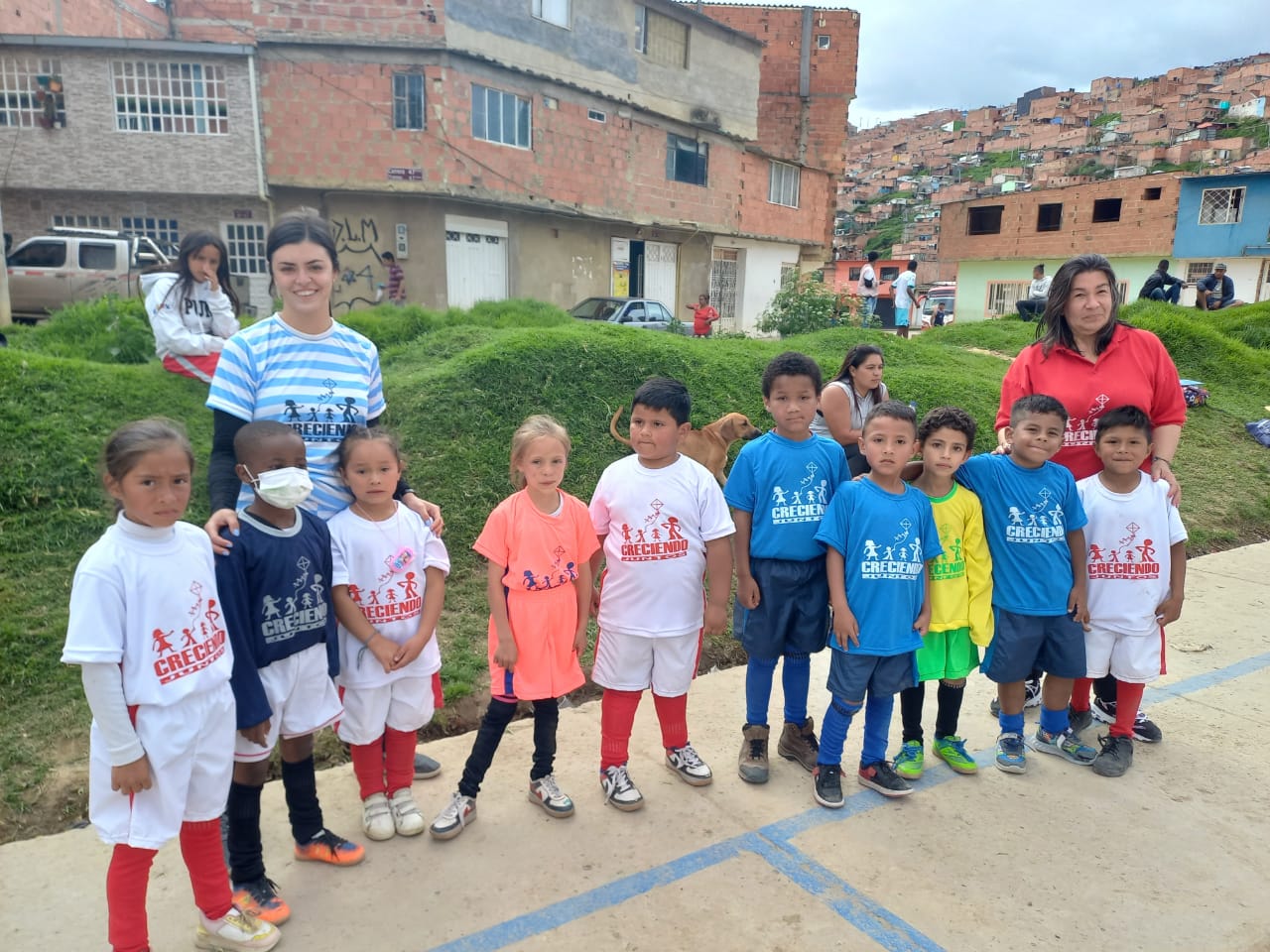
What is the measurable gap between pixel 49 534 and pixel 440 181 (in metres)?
13.3

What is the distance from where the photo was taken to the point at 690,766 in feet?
10.8

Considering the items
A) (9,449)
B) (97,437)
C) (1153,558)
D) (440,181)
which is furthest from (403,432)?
(440,181)

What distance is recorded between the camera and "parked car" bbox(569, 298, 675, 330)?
49.5 feet

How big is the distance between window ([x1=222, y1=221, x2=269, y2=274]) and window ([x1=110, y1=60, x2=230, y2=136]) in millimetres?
1760

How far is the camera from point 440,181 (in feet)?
53.8

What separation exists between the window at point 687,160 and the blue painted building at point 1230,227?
805 inches

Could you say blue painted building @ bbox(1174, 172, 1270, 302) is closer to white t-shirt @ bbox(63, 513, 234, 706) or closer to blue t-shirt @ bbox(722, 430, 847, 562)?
blue t-shirt @ bbox(722, 430, 847, 562)

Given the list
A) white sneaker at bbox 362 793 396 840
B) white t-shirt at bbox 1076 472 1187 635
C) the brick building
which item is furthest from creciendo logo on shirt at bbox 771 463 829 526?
the brick building

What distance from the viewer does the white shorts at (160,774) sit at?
2.08 m

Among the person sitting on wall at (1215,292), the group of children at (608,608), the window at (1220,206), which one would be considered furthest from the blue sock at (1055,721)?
the window at (1220,206)

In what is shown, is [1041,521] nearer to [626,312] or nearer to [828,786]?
[828,786]

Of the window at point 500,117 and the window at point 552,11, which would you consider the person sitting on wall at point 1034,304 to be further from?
the window at point 552,11

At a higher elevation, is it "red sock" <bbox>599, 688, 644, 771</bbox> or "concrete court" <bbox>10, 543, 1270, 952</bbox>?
"red sock" <bbox>599, 688, 644, 771</bbox>

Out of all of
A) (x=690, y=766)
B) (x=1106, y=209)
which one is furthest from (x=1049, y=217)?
(x=690, y=766)
